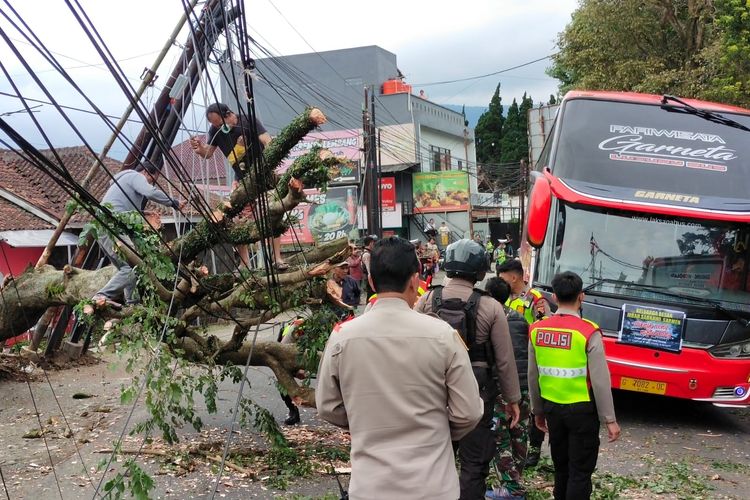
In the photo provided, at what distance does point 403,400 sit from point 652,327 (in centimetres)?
536

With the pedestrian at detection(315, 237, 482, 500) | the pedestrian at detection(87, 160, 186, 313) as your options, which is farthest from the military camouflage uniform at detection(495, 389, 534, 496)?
the pedestrian at detection(87, 160, 186, 313)

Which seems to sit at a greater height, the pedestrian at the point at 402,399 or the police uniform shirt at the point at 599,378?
the pedestrian at the point at 402,399

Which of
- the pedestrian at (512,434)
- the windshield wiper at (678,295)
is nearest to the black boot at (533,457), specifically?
the pedestrian at (512,434)

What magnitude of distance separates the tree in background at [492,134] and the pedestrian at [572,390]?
2014 inches

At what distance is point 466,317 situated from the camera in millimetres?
4105

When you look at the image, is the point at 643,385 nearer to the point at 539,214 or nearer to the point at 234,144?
the point at 539,214

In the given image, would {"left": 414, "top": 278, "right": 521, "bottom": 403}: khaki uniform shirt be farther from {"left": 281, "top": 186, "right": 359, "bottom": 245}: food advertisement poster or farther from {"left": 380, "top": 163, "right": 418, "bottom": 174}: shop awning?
{"left": 380, "top": 163, "right": 418, "bottom": 174}: shop awning

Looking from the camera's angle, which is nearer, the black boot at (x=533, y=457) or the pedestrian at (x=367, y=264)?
the pedestrian at (x=367, y=264)

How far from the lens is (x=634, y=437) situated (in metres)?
7.16

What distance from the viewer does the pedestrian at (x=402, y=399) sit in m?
2.60

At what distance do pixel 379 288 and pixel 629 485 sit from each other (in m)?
3.79

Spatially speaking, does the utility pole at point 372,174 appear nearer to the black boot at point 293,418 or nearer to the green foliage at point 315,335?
the black boot at point 293,418

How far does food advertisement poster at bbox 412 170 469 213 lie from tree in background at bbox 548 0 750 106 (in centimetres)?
1498

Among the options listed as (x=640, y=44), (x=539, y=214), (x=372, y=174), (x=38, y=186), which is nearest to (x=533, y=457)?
(x=539, y=214)
